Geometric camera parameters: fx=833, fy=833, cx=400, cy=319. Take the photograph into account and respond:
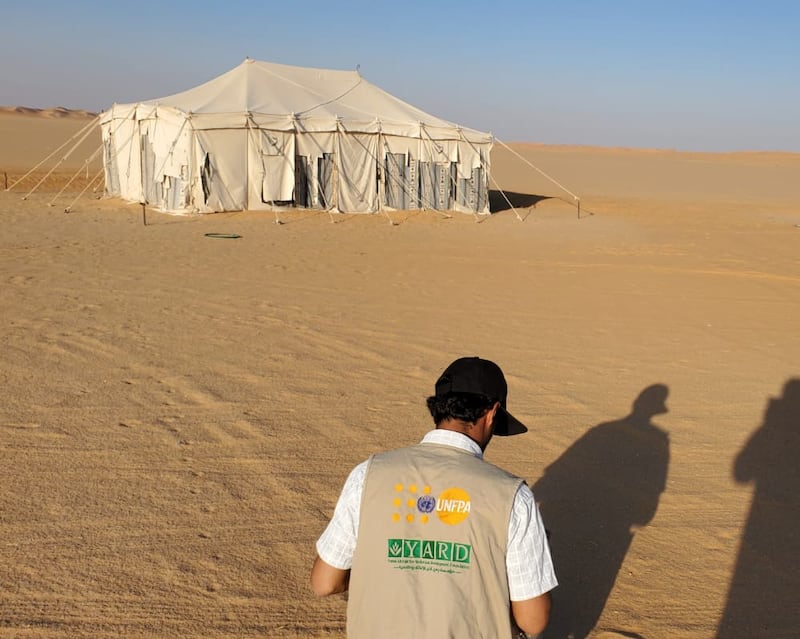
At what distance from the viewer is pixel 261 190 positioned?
65.1 ft

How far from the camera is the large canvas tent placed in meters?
19.2

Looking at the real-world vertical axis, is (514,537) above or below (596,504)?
above

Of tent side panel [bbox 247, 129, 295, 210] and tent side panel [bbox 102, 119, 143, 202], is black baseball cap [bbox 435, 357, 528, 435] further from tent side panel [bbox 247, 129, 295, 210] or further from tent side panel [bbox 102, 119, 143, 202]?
tent side panel [bbox 102, 119, 143, 202]

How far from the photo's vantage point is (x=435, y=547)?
2191mm

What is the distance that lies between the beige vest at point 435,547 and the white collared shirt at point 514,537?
3cm

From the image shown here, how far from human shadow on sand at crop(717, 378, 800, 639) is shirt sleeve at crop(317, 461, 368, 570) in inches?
75.1

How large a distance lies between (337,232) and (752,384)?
36.8ft

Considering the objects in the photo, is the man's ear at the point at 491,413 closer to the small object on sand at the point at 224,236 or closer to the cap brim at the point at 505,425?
the cap brim at the point at 505,425

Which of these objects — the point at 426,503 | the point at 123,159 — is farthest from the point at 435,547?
the point at 123,159

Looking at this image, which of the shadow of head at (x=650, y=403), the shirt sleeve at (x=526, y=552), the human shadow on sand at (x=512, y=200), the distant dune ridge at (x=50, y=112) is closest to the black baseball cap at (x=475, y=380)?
the shirt sleeve at (x=526, y=552)

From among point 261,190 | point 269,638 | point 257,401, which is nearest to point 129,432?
point 257,401

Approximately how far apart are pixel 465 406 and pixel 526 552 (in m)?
0.44

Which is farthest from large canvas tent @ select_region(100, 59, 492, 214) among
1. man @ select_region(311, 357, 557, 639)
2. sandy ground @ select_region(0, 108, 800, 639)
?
man @ select_region(311, 357, 557, 639)

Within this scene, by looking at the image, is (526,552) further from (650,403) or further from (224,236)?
(224,236)
